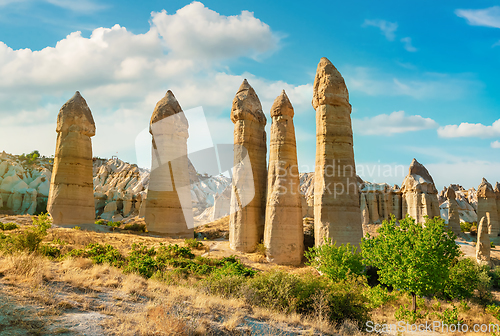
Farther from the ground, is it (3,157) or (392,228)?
(3,157)

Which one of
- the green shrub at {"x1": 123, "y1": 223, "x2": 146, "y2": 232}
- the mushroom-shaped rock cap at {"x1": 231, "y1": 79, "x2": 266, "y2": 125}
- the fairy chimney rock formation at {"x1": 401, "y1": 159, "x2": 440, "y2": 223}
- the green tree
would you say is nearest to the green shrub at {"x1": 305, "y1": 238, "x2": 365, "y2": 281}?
the green tree

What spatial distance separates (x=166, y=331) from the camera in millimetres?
5938

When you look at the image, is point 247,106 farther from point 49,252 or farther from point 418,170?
point 418,170

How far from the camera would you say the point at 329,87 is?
1744 cm

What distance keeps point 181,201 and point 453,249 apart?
1737cm

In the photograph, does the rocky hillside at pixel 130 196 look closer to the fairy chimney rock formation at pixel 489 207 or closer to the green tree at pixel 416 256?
the fairy chimney rock formation at pixel 489 207

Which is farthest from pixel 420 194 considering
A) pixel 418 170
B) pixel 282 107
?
pixel 282 107

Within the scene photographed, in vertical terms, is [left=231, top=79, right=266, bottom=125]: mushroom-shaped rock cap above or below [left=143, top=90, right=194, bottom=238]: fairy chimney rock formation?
above

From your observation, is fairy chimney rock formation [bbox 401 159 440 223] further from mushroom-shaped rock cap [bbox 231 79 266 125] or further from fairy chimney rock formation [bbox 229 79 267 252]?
mushroom-shaped rock cap [bbox 231 79 266 125]

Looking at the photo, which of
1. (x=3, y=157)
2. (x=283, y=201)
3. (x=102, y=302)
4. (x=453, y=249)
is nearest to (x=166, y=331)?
(x=102, y=302)

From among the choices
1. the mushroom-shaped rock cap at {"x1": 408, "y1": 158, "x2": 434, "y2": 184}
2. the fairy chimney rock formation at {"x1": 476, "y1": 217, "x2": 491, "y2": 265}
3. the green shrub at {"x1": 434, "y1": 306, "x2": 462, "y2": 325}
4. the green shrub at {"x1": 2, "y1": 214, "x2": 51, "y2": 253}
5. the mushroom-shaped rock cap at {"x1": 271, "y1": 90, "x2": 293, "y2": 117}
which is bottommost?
the green shrub at {"x1": 434, "y1": 306, "x2": 462, "y2": 325}

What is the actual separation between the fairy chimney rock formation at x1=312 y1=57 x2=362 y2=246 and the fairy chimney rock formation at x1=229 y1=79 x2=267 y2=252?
4.33 m

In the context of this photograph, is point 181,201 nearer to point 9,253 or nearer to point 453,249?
point 9,253

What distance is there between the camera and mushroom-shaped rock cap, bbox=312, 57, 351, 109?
1742 cm
